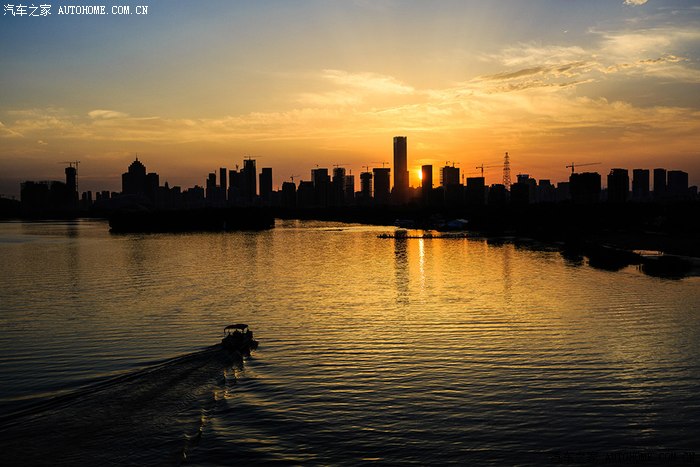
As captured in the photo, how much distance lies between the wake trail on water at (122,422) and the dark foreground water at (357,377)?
0.30 feet

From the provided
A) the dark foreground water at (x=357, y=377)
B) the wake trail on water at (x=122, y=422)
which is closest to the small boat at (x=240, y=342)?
the dark foreground water at (x=357, y=377)

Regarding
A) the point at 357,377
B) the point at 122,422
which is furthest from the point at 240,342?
the point at 122,422

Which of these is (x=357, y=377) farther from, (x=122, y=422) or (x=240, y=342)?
(x=122, y=422)

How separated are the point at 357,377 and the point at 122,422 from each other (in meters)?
11.1

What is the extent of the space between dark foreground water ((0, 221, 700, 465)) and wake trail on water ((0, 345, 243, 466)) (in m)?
0.09

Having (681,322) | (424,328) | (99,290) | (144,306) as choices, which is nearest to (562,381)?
(424,328)

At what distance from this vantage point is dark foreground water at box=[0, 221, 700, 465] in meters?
20.9

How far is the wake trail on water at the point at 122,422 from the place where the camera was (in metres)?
20.3

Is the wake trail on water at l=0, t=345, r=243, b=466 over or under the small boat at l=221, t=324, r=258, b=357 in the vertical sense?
under

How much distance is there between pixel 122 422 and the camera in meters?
23.1

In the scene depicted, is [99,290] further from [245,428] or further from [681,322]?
[681,322]

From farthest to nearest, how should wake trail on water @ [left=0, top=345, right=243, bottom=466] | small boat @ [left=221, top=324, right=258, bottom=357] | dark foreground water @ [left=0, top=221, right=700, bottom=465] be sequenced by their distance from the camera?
small boat @ [left=221, top=324, right=258, bottom=357], dark foreground water @ [left=0, top=221, right=700, bottom=465], wake trail on water @ [left=0, top=345, right=243, bottom=466]

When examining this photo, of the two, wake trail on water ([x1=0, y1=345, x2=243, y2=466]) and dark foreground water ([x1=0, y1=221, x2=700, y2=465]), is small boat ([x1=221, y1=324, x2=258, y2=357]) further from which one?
wake trail on water ([x1=0, y1=345, x2=243, y2=466])

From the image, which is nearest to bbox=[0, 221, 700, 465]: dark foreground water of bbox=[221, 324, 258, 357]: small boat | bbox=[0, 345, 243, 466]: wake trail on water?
bbox=[0, 345, 243, 466]: wake trail on water
